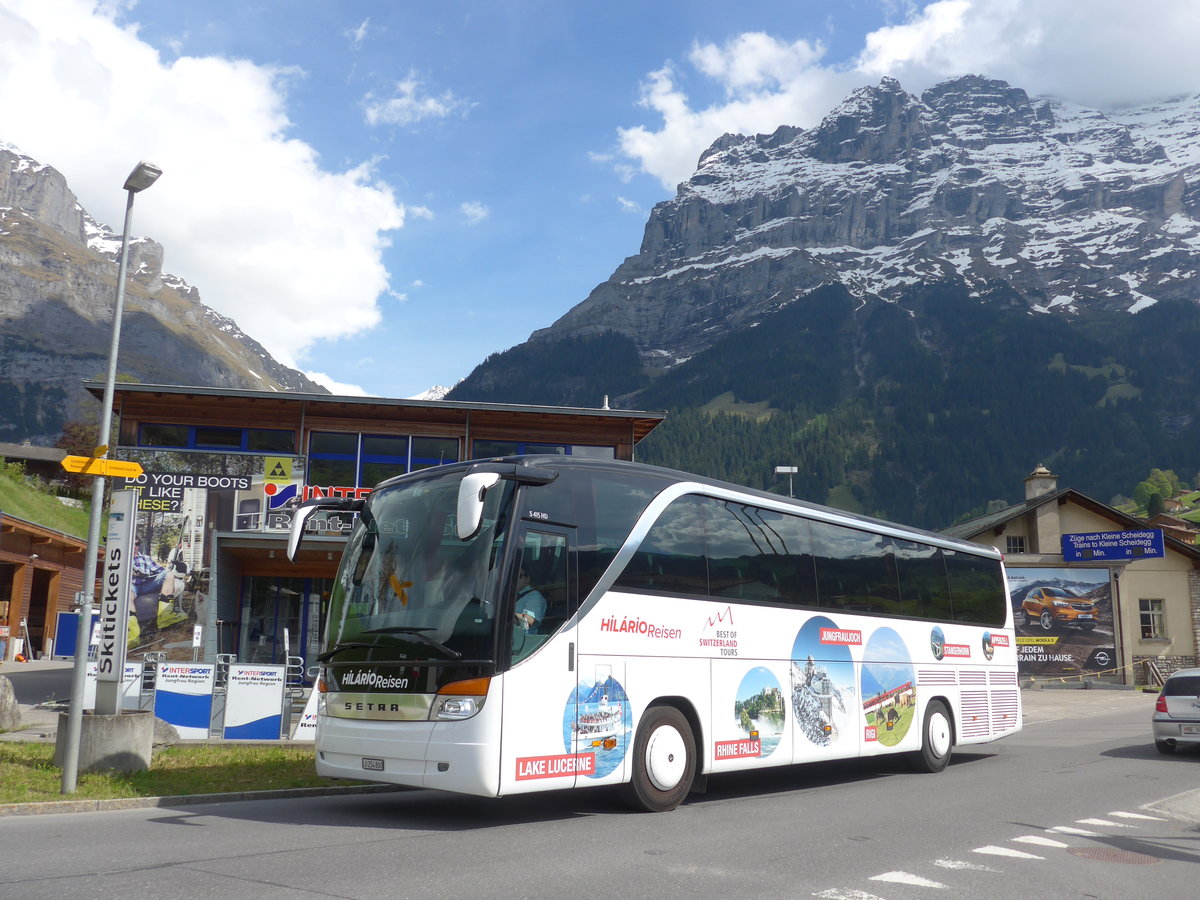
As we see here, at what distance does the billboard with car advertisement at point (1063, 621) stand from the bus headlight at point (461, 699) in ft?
125

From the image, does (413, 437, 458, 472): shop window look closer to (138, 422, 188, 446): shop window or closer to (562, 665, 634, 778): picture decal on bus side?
(138, 422, 188, 446): shop window

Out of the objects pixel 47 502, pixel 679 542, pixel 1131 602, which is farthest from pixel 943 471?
pixel 679 542

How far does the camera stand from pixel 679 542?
34.9ft

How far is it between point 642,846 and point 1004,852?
291cm

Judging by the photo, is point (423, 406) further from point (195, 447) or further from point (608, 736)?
point (608, 736)

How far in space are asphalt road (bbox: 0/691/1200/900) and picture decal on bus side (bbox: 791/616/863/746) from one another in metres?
0.81

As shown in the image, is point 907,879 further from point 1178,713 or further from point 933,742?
point 1178,713

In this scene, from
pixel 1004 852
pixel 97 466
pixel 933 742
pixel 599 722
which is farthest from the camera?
pixel 933 742

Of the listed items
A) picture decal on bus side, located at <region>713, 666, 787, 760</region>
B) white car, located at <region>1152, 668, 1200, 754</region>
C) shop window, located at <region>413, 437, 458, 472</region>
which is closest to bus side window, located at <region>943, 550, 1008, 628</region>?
white car, located at <region>1152, 668, 1200, 754</region>

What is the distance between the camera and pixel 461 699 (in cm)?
852

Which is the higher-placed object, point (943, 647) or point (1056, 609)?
point (1056, 609)

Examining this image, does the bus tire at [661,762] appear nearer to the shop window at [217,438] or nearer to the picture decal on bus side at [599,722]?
the picture decal on bus side at [599,722]

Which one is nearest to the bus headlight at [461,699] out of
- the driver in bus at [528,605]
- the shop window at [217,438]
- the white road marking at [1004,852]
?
the driver in bus at [528,605]

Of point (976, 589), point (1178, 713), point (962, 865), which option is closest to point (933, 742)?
point (976, 589)
